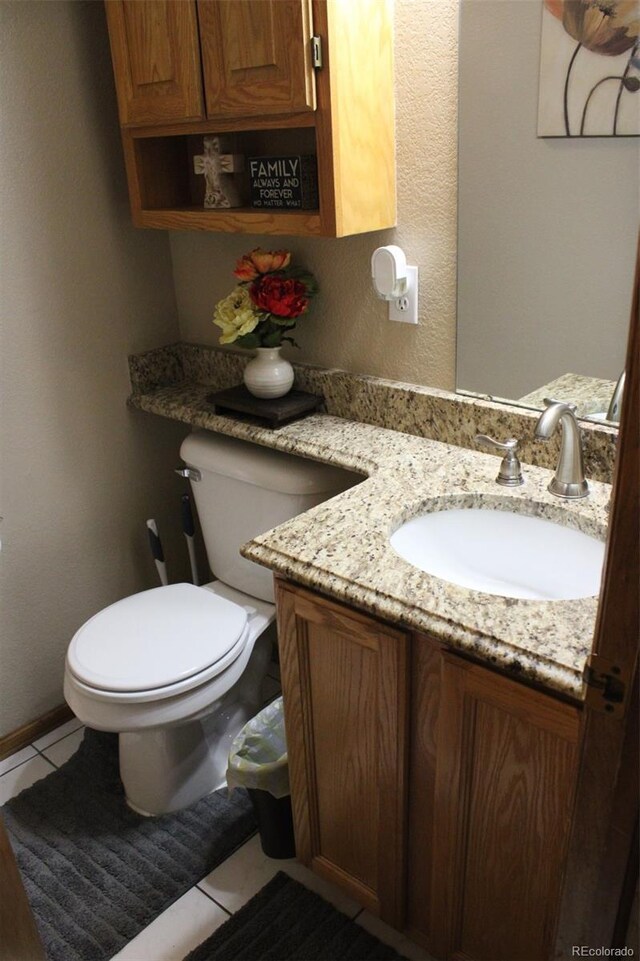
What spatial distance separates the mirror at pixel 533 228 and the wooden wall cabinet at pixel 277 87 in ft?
0.55

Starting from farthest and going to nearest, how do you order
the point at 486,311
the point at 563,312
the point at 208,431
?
the point at 208,431 < the point at 486,311 < the point at 563,312

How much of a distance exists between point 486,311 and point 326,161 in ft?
1.37

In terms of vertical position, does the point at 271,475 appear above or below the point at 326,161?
below

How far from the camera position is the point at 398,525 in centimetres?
139

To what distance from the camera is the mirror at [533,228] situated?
51.3 inches

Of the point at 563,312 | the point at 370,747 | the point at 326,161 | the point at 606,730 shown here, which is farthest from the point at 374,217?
the point at 606,730

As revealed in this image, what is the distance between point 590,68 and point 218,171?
817 mm

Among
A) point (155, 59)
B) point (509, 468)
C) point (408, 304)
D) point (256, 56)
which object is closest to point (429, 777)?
point (509, 468)

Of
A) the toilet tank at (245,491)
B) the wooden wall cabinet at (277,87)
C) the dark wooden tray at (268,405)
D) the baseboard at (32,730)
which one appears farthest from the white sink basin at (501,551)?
the baseboard at (32,730)

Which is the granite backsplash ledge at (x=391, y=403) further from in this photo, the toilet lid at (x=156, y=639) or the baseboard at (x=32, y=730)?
the baseboard at (x=32, y=730)

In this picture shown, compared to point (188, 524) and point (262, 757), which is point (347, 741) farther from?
point (188, 524)

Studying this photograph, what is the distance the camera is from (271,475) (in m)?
1.76

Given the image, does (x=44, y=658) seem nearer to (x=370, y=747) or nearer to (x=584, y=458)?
(x=370, y=747)

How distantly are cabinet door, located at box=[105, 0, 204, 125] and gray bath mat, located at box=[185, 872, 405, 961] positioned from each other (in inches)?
63.1
